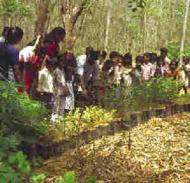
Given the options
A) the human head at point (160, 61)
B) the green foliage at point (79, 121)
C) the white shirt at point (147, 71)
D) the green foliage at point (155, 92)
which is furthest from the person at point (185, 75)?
the green foliage at point (79, 121)

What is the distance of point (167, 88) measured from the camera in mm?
11414

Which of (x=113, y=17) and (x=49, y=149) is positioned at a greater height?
(x=113, y=17)

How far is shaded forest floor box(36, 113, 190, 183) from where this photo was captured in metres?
6.35

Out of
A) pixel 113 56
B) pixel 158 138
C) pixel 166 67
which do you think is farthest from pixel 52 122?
pixel 166 67

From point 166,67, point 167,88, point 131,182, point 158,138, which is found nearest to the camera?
point 131,182

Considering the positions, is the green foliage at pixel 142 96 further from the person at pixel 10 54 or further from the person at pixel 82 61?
the person at pixel 10 54

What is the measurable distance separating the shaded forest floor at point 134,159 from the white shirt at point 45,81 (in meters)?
1.09

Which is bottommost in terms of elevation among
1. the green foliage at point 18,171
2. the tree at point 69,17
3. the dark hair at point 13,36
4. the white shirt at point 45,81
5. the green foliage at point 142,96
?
the green foliage at point 142,96

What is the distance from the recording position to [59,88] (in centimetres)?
896

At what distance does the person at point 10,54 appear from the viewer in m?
7.56

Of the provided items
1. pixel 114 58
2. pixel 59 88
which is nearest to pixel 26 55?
pixel 59 88

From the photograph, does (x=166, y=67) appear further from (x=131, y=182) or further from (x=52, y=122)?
(x=131, y=182)

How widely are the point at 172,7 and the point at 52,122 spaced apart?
29912 mm

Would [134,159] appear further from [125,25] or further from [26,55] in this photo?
[125,25]
